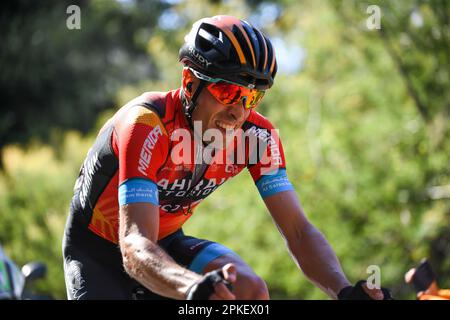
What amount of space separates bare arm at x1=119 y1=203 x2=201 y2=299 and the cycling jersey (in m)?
0.19

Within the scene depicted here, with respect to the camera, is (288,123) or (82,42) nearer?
(288,123)

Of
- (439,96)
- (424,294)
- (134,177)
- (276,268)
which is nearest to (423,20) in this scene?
(439,96)

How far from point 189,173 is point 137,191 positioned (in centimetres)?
78

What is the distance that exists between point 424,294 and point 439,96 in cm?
1235

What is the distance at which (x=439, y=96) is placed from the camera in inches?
634

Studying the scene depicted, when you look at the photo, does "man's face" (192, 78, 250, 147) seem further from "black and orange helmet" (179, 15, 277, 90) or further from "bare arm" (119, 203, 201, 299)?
"bare arm" (119, 203, 201, 299)

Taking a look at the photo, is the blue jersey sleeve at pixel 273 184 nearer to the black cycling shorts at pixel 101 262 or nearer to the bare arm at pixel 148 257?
the black cycling shorts at pixel 101 262

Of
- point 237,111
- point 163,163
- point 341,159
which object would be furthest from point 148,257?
point 341,159

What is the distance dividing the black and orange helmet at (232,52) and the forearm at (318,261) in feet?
3.02

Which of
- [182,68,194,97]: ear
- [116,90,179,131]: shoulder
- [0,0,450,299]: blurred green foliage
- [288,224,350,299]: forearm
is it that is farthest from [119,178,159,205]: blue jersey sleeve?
[0,0,450,299]: blurred green foliage

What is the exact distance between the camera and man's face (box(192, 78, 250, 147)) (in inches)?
161

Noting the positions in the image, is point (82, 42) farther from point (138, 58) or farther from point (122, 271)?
point (122, 271)

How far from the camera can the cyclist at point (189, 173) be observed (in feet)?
12.1

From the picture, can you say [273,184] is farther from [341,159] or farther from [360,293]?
[341,159]
